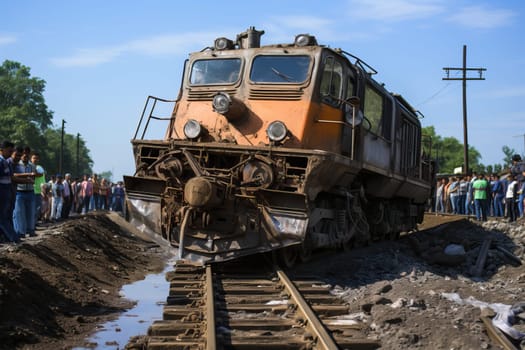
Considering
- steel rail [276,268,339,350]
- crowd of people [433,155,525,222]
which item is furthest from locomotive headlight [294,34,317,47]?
crowd of people [433,155,525,222]

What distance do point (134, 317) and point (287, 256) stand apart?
3.08m

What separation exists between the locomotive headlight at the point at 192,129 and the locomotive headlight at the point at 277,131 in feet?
3.75

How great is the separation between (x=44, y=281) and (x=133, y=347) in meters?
3.20

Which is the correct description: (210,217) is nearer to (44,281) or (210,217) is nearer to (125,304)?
(125,304)

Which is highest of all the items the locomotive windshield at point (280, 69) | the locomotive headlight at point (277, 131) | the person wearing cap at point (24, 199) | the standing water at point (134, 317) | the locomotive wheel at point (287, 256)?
the locomotive windshield at point (280, 69)

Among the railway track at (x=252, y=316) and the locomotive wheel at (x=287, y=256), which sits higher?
the locomotive wheel at (x=287, y=256)

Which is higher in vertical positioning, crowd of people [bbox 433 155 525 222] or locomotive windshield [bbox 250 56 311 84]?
locomotive windshield [bbox 250 56 311 84]

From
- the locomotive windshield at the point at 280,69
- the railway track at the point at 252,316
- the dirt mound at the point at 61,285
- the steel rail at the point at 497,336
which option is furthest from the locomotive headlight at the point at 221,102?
the steel rail at the point at 497,336

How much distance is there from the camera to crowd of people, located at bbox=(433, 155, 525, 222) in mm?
19031

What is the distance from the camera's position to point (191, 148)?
31.0 ft

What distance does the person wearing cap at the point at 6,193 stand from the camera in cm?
1047

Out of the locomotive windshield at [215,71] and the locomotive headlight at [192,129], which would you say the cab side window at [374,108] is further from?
the locomotive headlight at [192,129]

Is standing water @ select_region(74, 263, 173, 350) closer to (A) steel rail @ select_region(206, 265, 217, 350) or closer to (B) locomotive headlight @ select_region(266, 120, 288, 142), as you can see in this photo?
(A) steel rail @ select_region(206, 265, 217, 350)

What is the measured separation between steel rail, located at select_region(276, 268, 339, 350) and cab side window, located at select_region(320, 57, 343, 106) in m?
3.02
